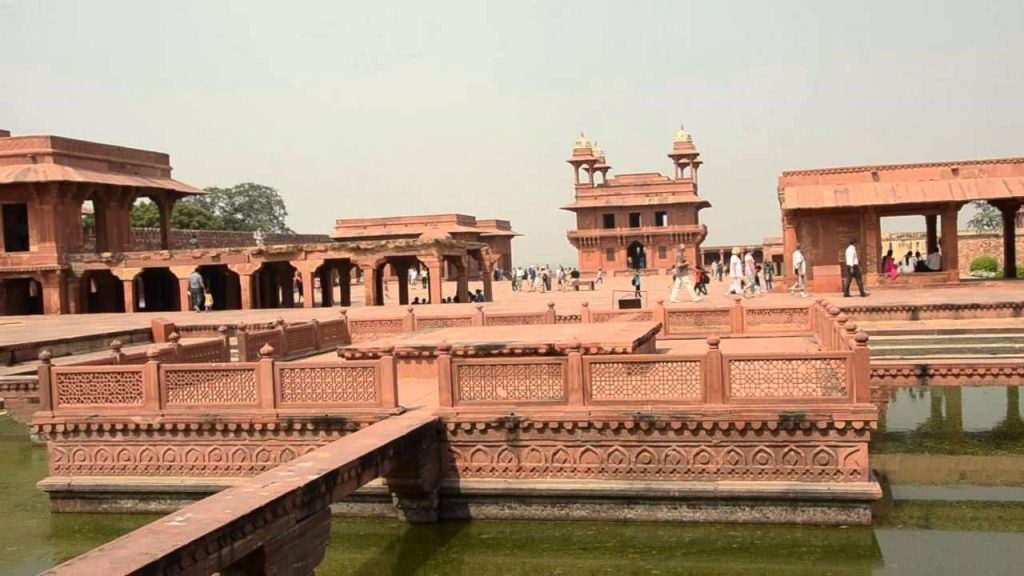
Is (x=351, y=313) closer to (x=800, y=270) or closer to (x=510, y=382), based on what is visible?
(x=800, y=270)

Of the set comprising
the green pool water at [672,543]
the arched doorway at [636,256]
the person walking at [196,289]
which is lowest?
the green pool water at [672,543]

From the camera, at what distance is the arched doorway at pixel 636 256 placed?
6278 cm

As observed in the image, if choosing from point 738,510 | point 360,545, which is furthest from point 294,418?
point 738,510

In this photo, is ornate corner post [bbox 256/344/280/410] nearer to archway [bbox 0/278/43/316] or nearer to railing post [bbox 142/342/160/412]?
railing post [bbox 142/342/160/412]

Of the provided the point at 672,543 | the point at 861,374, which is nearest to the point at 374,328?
the point at 672,543

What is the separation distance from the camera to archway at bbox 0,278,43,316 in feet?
108

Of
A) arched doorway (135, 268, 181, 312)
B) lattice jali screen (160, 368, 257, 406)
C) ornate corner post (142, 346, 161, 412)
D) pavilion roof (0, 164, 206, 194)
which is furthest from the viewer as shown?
arched doorway (135, 268, 181, 312)

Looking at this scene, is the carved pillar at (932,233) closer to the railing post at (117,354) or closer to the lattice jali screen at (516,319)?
the lattice jali screen at (516,319)

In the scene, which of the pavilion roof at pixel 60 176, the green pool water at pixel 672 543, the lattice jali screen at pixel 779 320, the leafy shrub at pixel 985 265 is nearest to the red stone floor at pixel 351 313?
the lattice jali screen at pixel 779 320

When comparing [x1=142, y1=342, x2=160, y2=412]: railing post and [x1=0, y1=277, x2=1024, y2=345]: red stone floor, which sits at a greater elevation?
[x1=0, y1=277, x2=1024, y2=345]: red stone floor

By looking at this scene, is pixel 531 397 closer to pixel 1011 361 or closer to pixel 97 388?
pixel 97 388

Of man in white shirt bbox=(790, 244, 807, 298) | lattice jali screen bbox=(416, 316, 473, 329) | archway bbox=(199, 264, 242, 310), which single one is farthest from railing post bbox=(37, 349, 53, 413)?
archway bbox=(199, 264, 242, 310)

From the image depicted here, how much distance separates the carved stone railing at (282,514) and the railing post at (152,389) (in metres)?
2.44

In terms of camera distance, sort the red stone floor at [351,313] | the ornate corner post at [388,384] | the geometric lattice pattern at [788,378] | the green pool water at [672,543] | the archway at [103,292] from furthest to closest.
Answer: the archway at [103,292], the red stone floor at [351,313], the ornate corner post at [388,384], the geometric lattice pattern at [788,378], the green pool water at [672,543]
